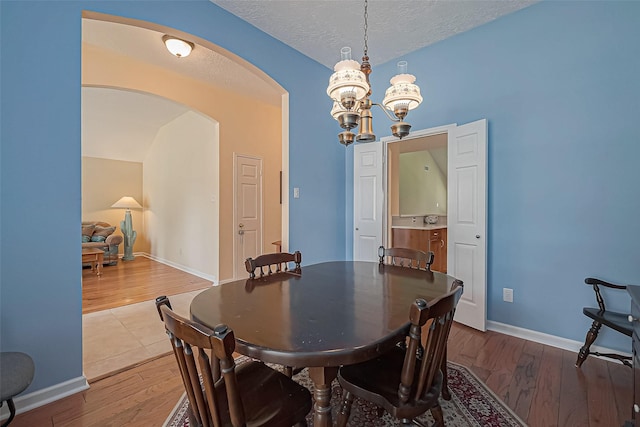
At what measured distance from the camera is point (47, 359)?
172 cm

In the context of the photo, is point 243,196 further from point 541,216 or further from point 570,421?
point 570,421

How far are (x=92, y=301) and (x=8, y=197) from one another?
265cm

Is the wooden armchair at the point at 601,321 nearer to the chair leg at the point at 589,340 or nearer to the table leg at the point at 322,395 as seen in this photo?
the chair leg at the point at 589,340

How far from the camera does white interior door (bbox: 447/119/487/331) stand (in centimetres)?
271

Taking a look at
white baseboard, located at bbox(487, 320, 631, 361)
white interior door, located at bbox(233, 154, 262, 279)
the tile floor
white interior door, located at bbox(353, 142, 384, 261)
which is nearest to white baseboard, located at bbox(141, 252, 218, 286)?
white interior door, located at bbox(233, 154, 262, 279)

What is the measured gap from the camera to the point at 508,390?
1.82m

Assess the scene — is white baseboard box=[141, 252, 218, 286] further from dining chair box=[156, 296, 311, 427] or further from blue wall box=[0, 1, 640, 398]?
dining chair box=[156, 296, 311, 427]

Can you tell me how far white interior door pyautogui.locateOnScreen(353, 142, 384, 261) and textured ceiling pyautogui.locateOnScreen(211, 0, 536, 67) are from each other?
46.1 inches

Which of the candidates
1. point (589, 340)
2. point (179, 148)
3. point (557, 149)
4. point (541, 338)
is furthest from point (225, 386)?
point (179, 148)

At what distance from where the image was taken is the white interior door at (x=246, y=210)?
468 centimetres

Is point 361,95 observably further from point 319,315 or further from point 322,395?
point 322,395

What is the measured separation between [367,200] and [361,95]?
2155 mm

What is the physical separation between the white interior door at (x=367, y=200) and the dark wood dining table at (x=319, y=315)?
1730 millimetres

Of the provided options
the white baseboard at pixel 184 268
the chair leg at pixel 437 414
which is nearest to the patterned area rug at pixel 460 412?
the chair leg at pixel 437 414
